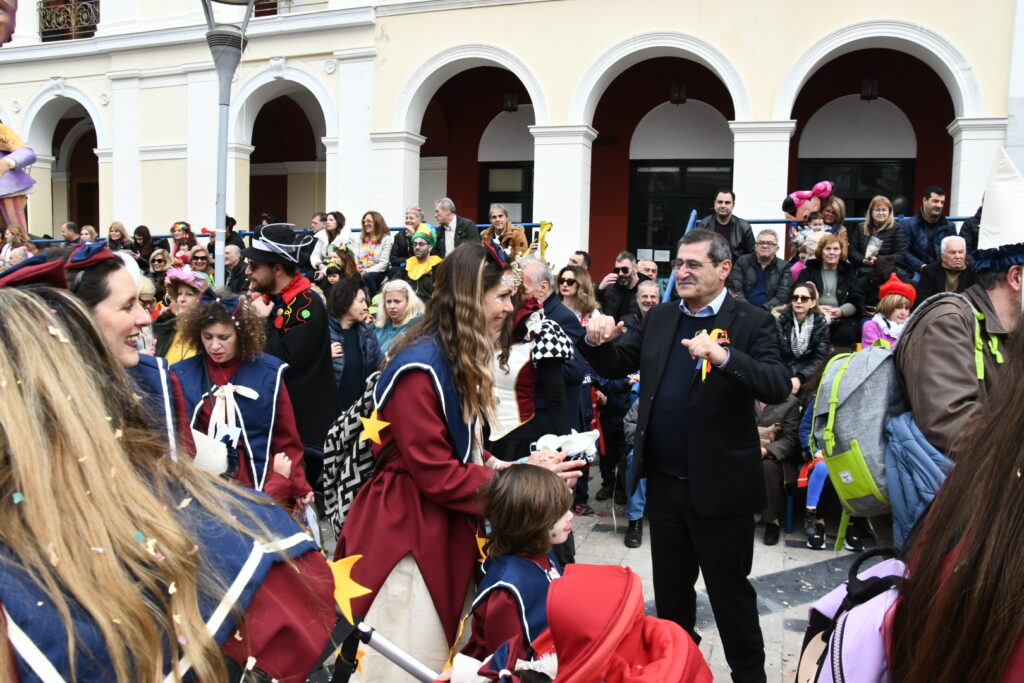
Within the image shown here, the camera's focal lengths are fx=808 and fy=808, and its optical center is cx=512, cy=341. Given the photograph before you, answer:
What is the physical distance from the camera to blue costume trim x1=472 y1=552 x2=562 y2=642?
249 centimetres

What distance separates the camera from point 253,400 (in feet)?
12.4

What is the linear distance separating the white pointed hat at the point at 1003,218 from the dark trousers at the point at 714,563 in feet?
4.78

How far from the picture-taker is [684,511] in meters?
3.54

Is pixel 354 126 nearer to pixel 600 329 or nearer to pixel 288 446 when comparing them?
pixel 288 446

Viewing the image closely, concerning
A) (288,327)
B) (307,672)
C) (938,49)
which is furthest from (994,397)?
(938,49)

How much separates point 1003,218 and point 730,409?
50.4 inches

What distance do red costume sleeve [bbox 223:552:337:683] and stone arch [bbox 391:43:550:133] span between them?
12.7 metres

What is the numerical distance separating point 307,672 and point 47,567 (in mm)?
417

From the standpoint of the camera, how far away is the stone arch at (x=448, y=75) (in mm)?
13367

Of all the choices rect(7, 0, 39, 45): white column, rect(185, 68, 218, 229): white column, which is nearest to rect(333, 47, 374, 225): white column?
rect(185, 68, 218, 229): white column

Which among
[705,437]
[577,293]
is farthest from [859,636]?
[577,293]

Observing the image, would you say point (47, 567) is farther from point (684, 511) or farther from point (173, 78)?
point (173, 78)

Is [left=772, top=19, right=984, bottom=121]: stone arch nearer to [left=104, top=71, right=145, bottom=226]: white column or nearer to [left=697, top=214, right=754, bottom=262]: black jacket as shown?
[left=697, top=214, right=754, bottom=262]: black jacket

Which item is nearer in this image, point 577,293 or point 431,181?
point 577,293
